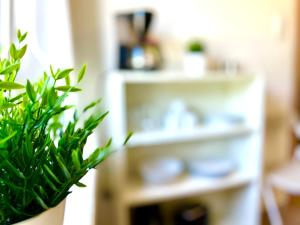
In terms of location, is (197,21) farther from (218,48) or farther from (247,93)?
(247,93)

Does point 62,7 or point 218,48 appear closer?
point 62,7

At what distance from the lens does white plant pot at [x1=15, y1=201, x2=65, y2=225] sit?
16.7 inches

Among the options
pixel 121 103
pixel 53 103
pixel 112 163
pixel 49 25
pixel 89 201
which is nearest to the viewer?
pixel 53 103

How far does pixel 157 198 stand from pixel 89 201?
0.79m

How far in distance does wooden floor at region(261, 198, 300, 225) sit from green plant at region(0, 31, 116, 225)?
6.51ft

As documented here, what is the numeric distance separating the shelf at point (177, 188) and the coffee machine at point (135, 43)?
65 centimetres

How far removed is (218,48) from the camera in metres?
1.87

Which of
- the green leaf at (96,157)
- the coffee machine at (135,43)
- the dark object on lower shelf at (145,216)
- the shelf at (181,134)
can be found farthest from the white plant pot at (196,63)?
the green leaf at (96,157)

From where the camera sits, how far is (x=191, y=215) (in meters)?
1.75

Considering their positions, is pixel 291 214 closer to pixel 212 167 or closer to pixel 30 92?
pixel 212 167

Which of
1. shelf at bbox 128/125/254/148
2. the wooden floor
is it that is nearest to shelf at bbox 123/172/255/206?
shelf at bbox 128/125/254/148

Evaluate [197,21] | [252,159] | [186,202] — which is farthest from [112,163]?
[197,21]

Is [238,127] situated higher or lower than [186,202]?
higher

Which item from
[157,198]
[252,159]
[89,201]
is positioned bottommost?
[157,198]
